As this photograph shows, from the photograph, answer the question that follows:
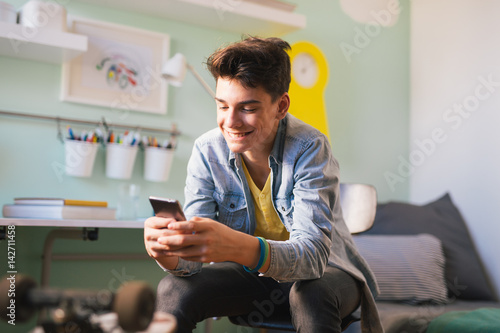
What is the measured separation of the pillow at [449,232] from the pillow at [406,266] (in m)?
0.10

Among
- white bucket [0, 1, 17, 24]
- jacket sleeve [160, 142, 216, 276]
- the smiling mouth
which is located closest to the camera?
the smiling mouth

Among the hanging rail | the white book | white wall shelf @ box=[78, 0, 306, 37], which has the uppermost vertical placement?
white wall shelf @ box=[78, 0, 306, 37]

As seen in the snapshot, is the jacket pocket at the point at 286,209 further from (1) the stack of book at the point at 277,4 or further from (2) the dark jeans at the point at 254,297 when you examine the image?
(1) the stack of book at the point at 277,4

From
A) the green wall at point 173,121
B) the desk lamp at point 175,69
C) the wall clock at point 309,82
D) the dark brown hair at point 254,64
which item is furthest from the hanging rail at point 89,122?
the dark brown hair at point 254,64

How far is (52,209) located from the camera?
1677 millimetres

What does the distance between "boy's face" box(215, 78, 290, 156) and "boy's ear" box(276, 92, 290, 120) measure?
2 cm

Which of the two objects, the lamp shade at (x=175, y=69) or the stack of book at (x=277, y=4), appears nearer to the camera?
the lamp shade at (x=175, y=69)

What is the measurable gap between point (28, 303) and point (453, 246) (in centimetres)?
209

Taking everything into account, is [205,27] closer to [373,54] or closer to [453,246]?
[373,54]

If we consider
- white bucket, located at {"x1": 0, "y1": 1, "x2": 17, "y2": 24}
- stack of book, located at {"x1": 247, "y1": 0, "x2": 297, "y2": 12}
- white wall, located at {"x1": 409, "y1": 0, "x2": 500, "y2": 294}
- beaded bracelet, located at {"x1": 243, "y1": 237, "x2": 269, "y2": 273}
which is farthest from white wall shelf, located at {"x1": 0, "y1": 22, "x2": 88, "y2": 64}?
white wall, located at {"x1": 409, "y1": 0, "x2": 500, "y2": 294}

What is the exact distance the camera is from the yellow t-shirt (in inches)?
52.6

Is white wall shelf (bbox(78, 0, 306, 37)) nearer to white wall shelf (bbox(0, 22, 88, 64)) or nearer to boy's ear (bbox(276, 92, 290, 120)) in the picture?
white wall shelf (bbox(0, 22, 88, 64))

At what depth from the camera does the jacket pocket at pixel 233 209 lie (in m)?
1.35

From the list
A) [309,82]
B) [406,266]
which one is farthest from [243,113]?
[309,82]
